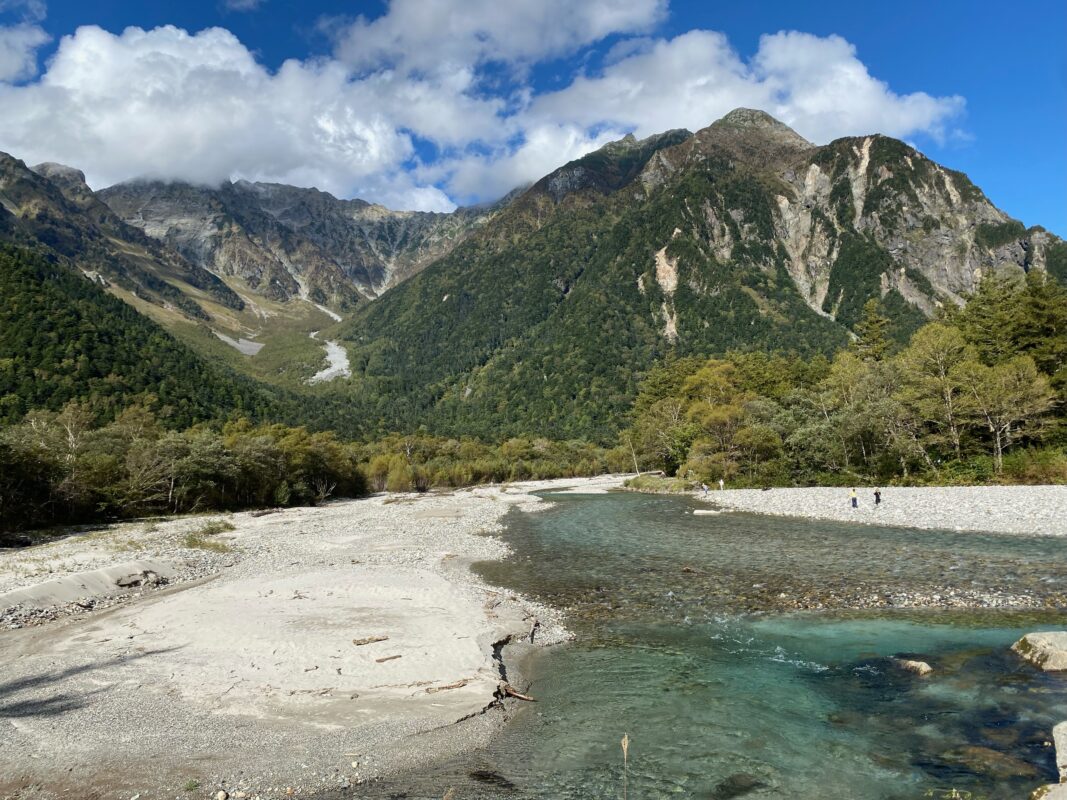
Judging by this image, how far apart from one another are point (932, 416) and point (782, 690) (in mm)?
50372

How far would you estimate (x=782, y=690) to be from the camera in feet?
41.3

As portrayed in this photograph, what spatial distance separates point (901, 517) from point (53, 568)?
153ft

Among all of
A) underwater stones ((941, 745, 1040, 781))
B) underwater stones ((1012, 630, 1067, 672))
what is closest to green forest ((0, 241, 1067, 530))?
underwater stones ((1012, 630, 1067, 672))

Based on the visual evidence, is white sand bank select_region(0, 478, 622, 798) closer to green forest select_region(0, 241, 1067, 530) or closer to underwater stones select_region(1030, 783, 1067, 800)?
underwater stones select_region(1030, 783, 1067, 800)

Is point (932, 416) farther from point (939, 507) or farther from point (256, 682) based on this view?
point (256, 682)

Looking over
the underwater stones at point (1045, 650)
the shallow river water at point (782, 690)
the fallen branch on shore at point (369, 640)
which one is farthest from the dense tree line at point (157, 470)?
the underwater stones at point (1045, 650)

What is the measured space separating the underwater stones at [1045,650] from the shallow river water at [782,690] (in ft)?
1.25

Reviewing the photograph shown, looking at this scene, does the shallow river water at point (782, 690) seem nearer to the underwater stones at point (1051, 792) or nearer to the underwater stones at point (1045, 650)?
the underwater stones at point (1045, 650)

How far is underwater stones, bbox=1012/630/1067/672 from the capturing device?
12328 millimetres

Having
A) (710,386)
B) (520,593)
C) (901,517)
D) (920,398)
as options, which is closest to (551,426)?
(710,386)

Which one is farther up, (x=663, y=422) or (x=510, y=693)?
(x=663, y=422)

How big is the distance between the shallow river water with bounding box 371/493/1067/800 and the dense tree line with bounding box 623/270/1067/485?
26310 mm

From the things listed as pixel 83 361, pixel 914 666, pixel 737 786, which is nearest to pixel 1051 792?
pixel 737 786

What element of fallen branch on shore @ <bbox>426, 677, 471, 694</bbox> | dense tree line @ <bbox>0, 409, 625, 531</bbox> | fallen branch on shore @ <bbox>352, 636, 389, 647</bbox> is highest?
dense tree line @ <bbox>0, 409, 625, 531</bbox>
